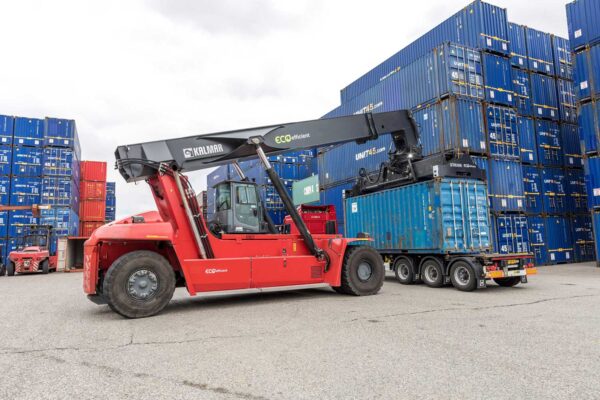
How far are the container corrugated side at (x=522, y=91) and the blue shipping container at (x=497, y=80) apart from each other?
1.24 m

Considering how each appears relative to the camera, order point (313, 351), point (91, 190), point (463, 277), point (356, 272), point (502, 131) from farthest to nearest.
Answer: point (91, 190) < point (502, 131) < point (463, 277) < point (356, 272) < point (313, 351)

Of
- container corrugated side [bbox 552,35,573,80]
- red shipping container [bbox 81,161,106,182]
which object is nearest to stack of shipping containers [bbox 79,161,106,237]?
red shipping container [bbox 81,161,106,182]

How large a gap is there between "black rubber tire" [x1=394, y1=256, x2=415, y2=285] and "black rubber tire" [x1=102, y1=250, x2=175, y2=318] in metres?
7.39

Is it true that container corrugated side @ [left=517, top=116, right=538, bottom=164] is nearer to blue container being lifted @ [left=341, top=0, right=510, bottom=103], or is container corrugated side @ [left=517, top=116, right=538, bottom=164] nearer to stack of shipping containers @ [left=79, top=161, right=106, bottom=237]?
blue container being lifted @ [left=341, top=0, right=510, bottom=103]

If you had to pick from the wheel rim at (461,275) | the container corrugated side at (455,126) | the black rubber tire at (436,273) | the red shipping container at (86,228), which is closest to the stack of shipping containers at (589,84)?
the container corrugated side at (455,126)

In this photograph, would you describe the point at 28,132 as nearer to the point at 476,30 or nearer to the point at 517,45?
the point at 476,30

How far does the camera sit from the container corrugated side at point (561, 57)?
2034cm

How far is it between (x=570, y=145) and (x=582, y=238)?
4746 millimetres

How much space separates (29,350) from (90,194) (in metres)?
33.2

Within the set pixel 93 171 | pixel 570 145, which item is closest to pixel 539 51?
pixel 570 145

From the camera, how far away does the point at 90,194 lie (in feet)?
113

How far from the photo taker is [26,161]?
26719mm

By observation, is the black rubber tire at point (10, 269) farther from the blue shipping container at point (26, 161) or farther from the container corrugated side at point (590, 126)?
the container corrugated side at point (590, 126)

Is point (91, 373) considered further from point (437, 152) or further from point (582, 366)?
point (437, 152)
